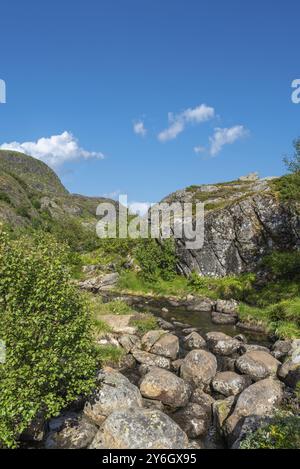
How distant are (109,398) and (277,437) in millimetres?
8788

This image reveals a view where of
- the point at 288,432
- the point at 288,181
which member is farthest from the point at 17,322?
the point at 288,181

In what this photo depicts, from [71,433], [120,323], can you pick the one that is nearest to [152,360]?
[120,323]

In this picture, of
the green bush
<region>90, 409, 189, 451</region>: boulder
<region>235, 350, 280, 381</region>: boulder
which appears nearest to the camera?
the green bush

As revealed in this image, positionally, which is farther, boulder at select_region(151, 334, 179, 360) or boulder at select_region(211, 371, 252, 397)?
boulder at select_region(151, 334, 179, 360)

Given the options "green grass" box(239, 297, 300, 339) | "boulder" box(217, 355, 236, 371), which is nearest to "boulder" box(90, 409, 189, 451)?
"boulder" box(217, 355, 236, 371)

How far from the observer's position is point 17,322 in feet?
49.4

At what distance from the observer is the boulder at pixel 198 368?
23652 millimetres

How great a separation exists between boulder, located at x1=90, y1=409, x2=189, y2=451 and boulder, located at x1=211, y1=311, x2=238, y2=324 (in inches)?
939

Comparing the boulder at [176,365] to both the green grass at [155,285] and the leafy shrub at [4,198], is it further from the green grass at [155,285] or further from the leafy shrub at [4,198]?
the leafy shrub at [4,198]

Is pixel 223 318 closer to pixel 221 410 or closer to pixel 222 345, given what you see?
pixel 222 345

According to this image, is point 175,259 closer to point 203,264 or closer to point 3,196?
point 203,264

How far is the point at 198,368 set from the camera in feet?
79.0

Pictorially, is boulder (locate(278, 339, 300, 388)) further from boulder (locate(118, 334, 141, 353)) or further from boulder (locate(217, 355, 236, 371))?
boulder (locate(118, 334, 141, 353))

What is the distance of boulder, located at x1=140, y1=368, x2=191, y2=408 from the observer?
2108 cm
